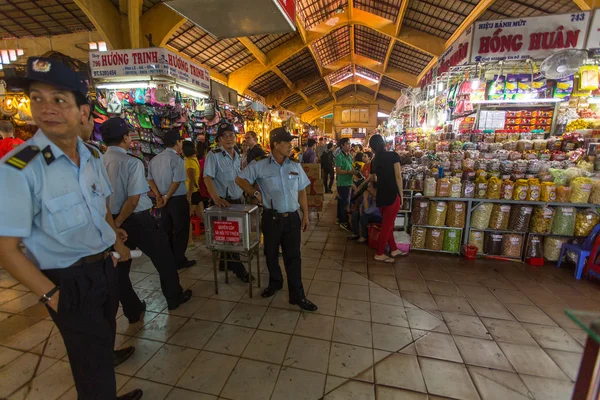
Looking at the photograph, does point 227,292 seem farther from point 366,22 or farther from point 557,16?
point 366,22

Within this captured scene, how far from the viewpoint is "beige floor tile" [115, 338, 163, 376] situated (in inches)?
81.1

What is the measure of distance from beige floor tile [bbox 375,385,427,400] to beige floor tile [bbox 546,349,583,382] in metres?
1.17

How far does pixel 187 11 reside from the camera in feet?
9.71

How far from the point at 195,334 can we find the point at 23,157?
1.90 meters

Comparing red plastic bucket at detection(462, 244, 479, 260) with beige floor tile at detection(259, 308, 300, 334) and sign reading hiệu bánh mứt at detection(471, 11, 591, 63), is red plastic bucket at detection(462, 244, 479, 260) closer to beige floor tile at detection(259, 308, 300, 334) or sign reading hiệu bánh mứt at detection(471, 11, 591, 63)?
beige floor tile at detection(259, 308, 300, 334)

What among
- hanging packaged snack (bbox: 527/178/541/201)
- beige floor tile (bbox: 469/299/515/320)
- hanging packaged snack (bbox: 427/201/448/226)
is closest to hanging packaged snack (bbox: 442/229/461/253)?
hanging packaged snack (bbox: 427/201/448/226)

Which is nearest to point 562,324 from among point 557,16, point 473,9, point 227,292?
point 227,292

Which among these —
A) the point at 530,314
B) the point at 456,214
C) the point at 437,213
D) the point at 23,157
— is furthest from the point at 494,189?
the point at 23,157

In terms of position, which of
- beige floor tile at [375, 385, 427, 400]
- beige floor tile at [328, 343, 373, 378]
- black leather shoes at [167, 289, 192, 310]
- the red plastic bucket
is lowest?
beige floor tile at [375, 385, 427, 400]

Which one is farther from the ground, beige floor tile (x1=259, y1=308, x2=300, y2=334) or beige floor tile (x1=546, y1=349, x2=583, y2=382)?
beige floor tile (x1=259, y1=308, x2=300, y2=334)

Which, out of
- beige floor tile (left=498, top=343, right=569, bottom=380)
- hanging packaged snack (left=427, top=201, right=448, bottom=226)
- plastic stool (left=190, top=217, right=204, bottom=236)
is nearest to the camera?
beige floor tile (left=498, top=343, right=569, bottom=380)

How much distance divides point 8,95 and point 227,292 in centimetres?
623

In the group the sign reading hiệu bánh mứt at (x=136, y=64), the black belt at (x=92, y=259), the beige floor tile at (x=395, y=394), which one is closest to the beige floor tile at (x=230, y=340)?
the beige floor tile at (x=395, y=394)

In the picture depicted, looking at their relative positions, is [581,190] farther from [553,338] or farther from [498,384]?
[498,384]
